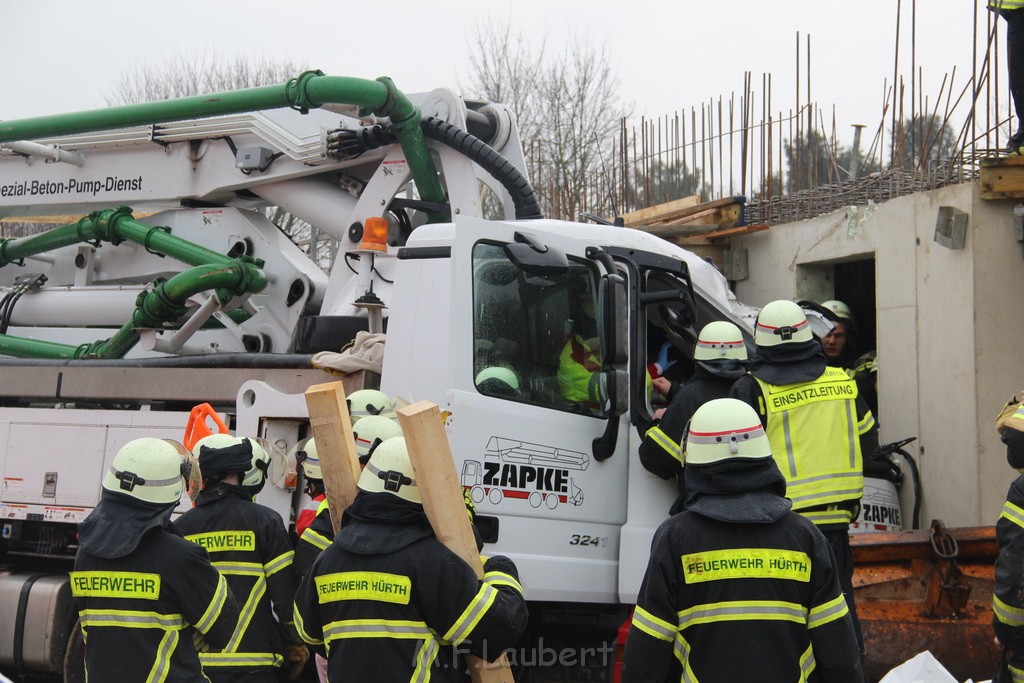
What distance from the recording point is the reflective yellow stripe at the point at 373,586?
323cm

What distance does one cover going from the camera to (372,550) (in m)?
3.25

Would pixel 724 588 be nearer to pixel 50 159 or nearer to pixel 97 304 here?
pixel 97 304

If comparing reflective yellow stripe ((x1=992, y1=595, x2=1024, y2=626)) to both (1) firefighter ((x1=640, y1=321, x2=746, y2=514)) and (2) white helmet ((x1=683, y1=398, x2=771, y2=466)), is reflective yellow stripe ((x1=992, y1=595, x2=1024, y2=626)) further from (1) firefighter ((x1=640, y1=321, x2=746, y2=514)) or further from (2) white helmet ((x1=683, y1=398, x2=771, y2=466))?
(1) firefighter ((x1=640, y1=321, x2=746, y2=514))

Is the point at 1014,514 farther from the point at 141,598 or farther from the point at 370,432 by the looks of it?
the point at 141,598

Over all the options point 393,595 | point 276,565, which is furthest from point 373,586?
point 276,565

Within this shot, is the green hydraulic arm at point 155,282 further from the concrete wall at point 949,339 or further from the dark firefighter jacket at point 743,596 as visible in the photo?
the dark firefighter jacket at point 743,596

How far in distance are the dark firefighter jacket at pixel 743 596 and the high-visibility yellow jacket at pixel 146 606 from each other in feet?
4.85

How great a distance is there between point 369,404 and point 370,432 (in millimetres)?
441

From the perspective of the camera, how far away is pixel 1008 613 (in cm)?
364

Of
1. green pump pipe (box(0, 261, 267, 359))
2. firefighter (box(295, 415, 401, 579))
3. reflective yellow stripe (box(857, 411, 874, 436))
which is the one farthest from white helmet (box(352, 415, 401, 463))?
green pump pipe (box(0, 261, 267, 359))

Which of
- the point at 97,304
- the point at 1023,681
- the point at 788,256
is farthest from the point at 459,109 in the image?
the point at 1023,681

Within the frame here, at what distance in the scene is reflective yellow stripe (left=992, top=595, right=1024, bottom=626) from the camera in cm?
361

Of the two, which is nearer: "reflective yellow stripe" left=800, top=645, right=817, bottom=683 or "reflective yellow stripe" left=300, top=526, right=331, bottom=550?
"reflective yellow stripe" left=800, top=645, right=817, bottom=683

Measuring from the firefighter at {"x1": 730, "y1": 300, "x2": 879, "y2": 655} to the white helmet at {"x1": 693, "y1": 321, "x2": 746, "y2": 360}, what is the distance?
0.38 feet
